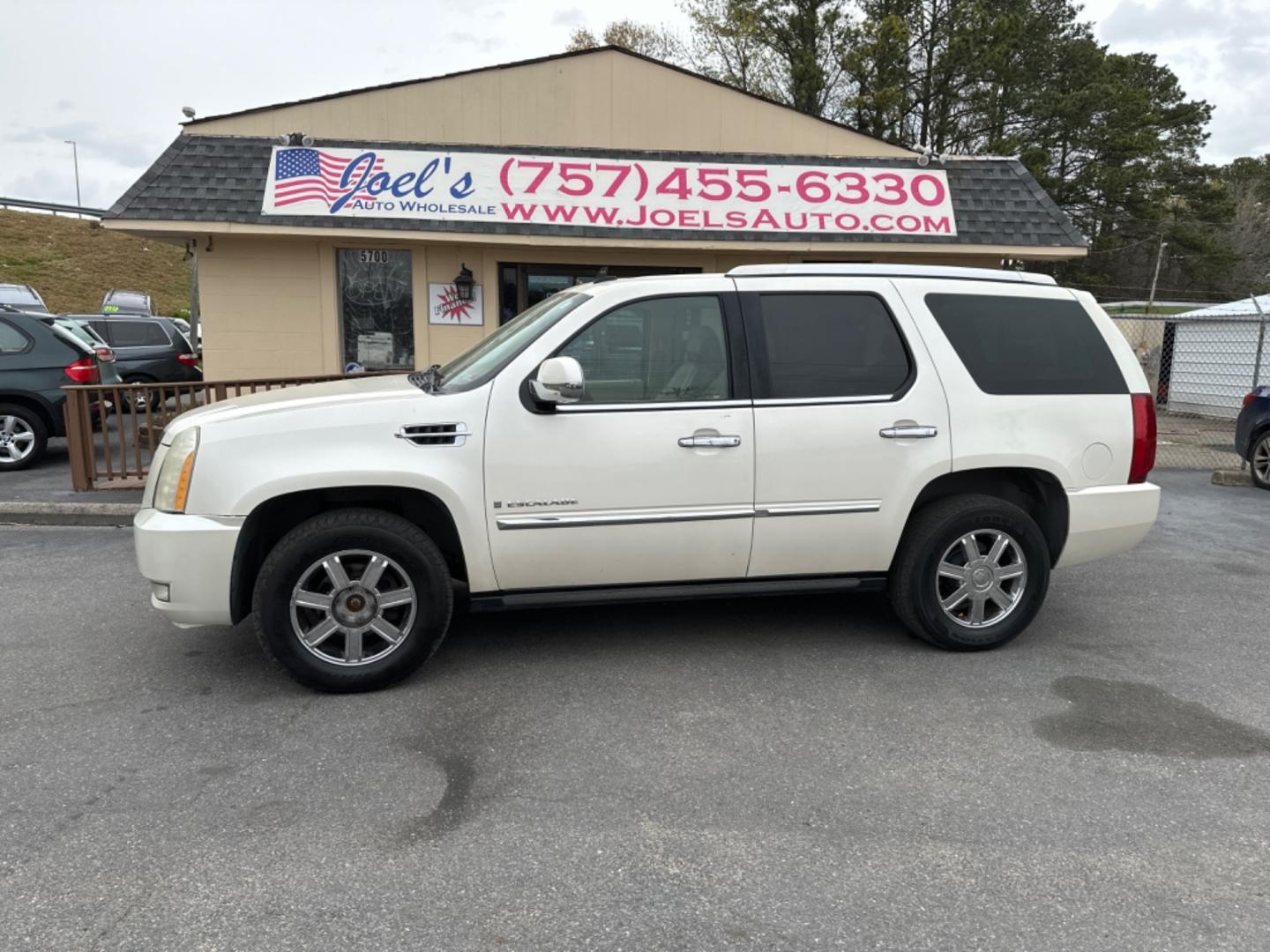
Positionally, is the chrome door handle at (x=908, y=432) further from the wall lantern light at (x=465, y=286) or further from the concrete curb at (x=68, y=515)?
the wall lantern light at (x=465, y=286)

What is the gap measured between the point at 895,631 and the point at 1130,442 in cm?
158

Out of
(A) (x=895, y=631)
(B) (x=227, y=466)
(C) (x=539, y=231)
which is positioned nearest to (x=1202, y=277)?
(C) (x=539, y=231)

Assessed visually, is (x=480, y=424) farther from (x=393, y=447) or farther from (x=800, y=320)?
(x=800, y=320)

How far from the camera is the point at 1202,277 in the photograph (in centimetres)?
4125

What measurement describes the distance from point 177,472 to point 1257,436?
1035 centimetres

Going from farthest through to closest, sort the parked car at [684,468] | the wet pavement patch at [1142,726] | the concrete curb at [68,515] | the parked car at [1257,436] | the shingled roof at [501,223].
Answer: the shingled roof at [501,223] → the parked car at [1257,436] → the concrete curb at [68,515] → the parked car at [684,468] → the wet pavement patch at [1142,726]

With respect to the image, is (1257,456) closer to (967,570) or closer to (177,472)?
(967,570)

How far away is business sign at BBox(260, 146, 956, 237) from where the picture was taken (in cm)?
992

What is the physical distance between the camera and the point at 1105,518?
479 centimetres

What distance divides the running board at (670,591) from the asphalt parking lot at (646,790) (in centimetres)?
35

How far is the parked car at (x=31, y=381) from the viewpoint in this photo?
386 inches

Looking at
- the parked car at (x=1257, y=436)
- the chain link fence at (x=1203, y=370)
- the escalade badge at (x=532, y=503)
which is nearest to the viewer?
the escalade badge at (x=532, y=503)

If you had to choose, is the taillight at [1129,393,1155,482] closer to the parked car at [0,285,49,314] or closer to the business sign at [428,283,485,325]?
the business sign at [428,283,485,325]

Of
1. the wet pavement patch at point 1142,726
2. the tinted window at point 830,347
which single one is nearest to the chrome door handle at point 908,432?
the tinted window at point 830,347
